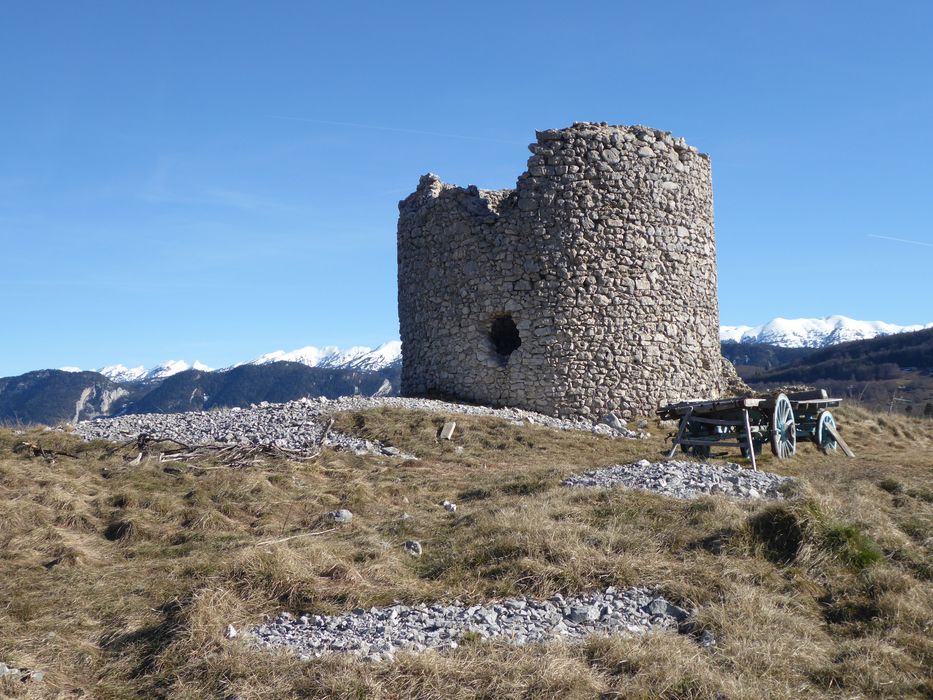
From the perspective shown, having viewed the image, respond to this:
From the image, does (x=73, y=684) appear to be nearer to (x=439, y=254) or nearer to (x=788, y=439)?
(x=788, y=439)

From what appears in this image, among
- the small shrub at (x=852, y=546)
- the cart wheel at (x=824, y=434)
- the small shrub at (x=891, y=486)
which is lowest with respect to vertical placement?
the small shrub at (x=852, y=546)

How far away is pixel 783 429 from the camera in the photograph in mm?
12883

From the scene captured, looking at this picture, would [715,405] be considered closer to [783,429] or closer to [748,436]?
[748,436]

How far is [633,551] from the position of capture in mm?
6582

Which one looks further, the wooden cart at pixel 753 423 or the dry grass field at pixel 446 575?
the wooden cart at pixel 753 423

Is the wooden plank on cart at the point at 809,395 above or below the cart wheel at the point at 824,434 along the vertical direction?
above

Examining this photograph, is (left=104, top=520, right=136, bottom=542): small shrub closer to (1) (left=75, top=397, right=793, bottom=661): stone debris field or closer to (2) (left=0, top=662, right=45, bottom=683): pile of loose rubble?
(1) (left=75, top=397, right=793, bottom=661): stone debris field

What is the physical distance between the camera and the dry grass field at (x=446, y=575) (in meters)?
4.59

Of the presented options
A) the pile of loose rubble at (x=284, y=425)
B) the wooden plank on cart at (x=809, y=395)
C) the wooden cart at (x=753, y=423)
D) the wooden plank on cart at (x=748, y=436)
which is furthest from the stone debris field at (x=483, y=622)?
the wooden plank on cart at (x=809, y=395)

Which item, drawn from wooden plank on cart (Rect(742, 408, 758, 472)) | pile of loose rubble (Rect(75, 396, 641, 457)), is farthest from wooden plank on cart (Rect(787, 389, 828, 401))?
pile of loose rubble (Rect(75, 396, 641, 457))

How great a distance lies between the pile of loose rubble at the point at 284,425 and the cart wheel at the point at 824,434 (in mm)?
3325

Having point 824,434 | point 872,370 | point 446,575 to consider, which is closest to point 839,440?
point 824,434

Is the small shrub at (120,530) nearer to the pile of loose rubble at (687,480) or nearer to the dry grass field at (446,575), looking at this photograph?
the dry grass field at (446,575)

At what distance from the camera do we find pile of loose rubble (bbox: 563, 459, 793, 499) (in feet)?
28.5
